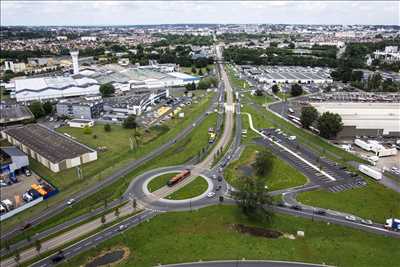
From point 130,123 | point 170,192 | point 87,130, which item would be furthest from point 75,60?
point 170,192

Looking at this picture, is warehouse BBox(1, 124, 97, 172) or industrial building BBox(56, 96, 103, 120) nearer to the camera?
warehouse BBox(1, 124, 97, 172)

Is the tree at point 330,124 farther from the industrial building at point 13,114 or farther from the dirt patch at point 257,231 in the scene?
the industrial building at point 13,114

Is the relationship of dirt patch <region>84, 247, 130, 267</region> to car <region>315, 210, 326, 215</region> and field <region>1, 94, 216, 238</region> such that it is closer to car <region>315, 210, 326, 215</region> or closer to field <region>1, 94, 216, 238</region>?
field <region>1, 94, 216, 238</region>

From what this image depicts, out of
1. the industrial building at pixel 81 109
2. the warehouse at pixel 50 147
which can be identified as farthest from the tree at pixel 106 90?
the warehouse at pixel 50 147

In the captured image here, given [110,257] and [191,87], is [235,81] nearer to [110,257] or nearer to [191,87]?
[191,87]

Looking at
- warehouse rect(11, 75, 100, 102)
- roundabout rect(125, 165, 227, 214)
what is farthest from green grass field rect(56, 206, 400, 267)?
warehouse rect(11, 75, 100, 102)
